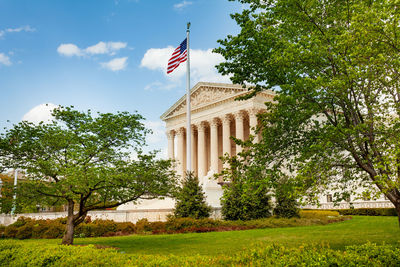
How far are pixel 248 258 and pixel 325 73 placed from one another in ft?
26.8

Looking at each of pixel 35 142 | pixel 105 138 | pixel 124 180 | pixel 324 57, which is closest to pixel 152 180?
pixel 124 180

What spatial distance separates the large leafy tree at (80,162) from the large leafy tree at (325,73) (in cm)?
660

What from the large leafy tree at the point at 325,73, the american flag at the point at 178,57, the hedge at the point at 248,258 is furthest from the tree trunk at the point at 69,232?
the american flag at the point at 178,57

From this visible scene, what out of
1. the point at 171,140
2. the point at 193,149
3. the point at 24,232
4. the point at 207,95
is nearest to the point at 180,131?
the point at 171,140

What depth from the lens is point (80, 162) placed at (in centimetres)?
1558

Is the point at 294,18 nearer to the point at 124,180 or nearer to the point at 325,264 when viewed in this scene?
the point at 325,264

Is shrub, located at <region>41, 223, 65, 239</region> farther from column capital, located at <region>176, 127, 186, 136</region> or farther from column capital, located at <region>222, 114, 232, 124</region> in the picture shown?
column capital, located at <region>176, 127, 186, 136</region>

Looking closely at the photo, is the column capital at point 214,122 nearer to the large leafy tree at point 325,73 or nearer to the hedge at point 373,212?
the hedge at point 373,212

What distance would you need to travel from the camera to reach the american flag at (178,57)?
33.7m

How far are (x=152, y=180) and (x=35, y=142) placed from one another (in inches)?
229

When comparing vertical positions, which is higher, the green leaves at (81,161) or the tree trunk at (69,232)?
the green leaves at (81,161)

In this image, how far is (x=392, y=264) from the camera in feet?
20.0

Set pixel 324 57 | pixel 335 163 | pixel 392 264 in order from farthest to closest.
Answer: pixel 335 163 < pixel 324 57 < pixel 392 264

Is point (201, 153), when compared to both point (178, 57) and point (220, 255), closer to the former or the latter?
point (178, 57)
